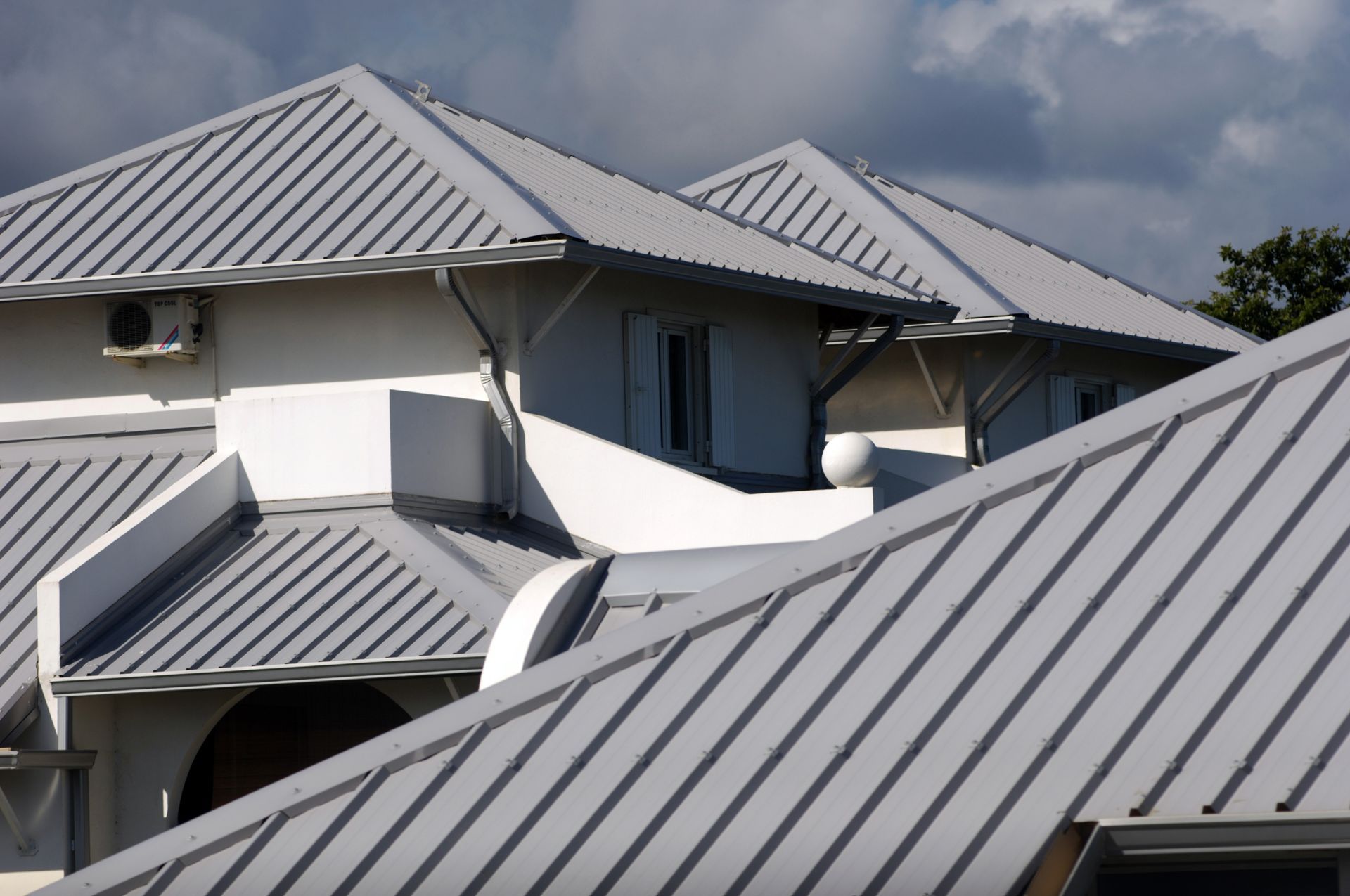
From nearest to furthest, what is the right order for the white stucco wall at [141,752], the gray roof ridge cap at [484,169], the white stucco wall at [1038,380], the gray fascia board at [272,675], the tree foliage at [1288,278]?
the gray fascia board at [272,675] → the white stucco wall at [141,752] → the gray roof ridge cap at [484,169] → the white stucco wall at [1038,380] → the tree foliage at [1288,278]

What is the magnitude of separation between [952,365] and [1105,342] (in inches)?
75.8

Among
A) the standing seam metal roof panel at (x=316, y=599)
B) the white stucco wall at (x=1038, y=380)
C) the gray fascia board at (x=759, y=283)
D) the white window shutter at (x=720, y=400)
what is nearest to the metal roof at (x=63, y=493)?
the standing seam metal roof panel at (x=316, y=599)

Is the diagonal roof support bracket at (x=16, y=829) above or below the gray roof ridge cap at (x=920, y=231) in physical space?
below

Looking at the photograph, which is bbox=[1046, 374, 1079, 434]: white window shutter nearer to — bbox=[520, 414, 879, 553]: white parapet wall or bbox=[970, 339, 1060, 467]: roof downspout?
bbox=[970, 339, 1060, 467]: roof downspout

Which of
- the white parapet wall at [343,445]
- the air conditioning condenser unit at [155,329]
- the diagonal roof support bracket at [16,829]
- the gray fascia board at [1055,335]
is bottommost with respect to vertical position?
the diagonal roof support bracket at [16,829]

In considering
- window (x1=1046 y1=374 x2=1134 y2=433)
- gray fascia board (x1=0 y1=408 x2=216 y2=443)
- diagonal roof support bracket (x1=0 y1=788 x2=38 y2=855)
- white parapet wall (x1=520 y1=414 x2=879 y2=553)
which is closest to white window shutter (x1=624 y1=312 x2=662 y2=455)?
white parapet wall (x1=520 y1=414 x2=879 y2=553)

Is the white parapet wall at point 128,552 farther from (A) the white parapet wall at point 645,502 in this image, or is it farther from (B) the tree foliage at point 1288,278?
(B) the tree foliage at point 1288,278

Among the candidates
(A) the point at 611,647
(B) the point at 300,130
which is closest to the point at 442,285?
(B) the point at 300,130

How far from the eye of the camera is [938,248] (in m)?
22.9

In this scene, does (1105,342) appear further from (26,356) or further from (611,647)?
(611,647)

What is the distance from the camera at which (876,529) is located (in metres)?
7.43

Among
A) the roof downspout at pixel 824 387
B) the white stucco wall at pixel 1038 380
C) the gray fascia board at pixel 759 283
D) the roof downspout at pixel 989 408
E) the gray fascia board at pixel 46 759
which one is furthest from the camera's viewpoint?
the white stucco wall at pixel 1038 380

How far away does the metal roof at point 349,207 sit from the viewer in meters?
15.8

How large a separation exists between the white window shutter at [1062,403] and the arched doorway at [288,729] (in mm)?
10086
